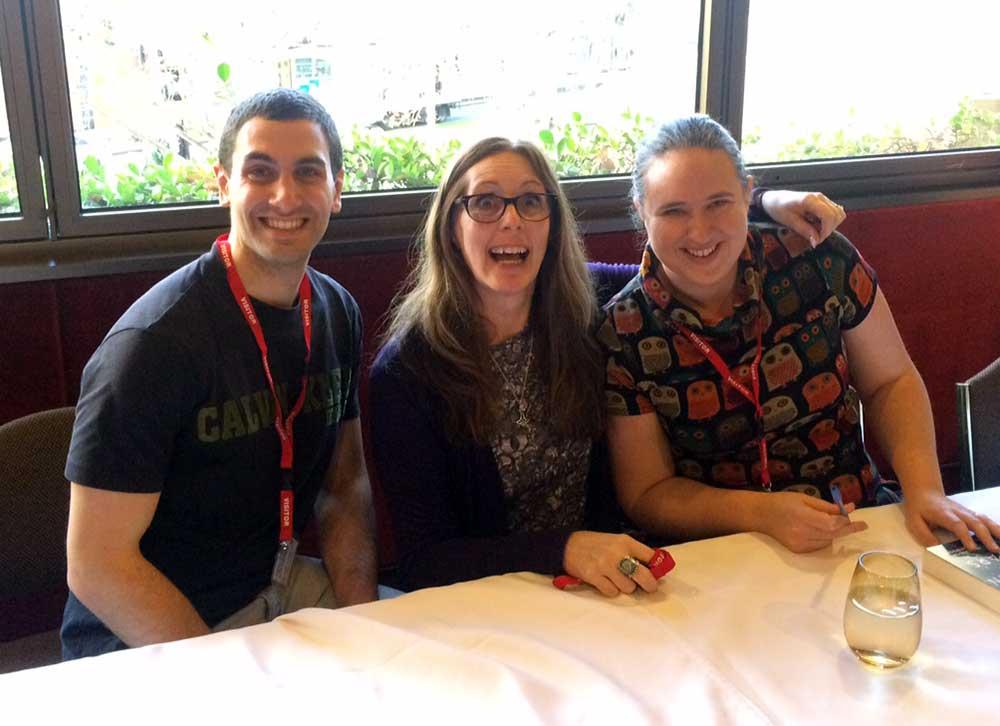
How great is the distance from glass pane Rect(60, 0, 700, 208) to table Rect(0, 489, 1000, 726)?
1000 mm

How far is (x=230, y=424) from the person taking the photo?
61.2 inches

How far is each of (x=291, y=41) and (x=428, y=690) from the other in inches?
71.7

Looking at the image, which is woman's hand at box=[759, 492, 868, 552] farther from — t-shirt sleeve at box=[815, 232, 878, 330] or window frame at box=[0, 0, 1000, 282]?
window frame at box=[0, 0, 1000, 282]

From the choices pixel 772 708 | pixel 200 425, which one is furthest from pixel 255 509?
pixel 772 708

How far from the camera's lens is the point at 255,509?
1.67 m

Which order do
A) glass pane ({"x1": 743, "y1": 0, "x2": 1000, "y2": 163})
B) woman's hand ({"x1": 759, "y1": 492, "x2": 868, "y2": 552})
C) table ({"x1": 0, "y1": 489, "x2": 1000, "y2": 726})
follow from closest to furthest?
table ({"x1": 0, "y1": 489, "x2": 1000, "y2": 726}), woman's hand ({"x1": 759, "y1": 492, "x2": 868, "y2": 552}), glass pane ({"x1": 743, "y1": 0, "x2": 1000, "y2": 163})

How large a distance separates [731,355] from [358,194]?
45.3 inches

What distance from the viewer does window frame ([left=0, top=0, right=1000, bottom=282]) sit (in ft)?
6.84

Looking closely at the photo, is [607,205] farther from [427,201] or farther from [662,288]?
[662,288]

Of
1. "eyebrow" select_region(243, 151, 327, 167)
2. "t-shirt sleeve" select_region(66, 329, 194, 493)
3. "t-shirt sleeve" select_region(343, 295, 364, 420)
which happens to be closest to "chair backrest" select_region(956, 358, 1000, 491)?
"t-shirt sleeve" select_region(343, 295, 364, 420)

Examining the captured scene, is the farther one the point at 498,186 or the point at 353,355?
the point at 353,355

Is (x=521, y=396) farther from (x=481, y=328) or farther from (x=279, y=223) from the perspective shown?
(x=279, y=223)

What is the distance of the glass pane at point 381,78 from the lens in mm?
2227

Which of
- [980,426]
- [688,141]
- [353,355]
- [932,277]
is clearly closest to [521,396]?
[353,355]
